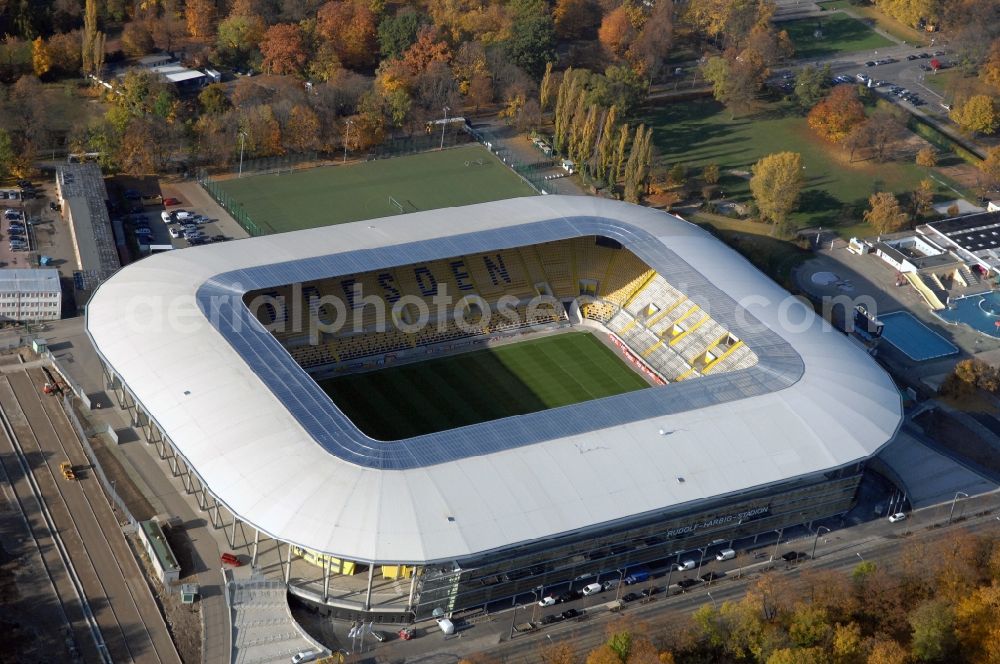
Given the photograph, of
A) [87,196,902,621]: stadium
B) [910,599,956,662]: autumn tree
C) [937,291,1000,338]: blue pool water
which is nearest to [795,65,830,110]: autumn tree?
[937,291,1000,338]: blue pool water

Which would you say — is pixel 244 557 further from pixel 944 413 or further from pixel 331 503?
pixel 944 413

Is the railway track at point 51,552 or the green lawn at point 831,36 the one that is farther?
the green lawn at point 831,36

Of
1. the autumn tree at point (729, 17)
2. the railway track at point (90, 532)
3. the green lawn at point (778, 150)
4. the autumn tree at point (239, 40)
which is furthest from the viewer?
the autumn tree at point (729, 17)

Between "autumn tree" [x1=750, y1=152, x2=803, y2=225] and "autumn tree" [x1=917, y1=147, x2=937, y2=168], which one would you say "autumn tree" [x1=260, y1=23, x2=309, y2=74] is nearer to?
"autumn tree" [x1=750, y1=152, x2=803, y2=225]

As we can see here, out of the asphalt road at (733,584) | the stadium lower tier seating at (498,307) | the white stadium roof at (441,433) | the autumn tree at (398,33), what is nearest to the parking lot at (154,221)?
the white stadium roof at (441,433)

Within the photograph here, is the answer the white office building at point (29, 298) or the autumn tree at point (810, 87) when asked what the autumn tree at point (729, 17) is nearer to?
the autumn tree at point (810, 87)

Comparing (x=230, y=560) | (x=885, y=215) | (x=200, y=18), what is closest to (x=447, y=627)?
(x=230, y=560)

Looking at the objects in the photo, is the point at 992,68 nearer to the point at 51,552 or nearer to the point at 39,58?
the point at 39,58

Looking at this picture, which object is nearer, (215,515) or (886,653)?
(886,653)
